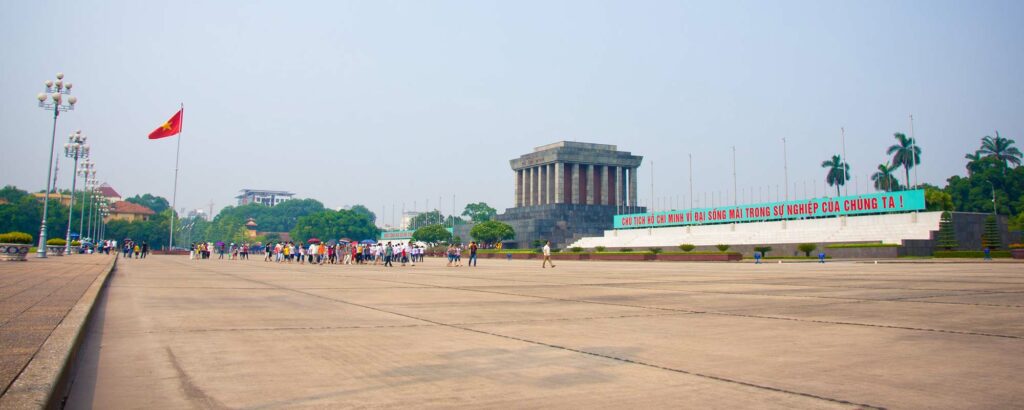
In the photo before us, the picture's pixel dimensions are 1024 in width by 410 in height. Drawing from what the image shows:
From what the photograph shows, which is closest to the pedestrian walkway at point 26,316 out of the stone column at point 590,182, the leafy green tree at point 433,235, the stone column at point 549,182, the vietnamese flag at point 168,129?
the vietnamese flag at point 168,129

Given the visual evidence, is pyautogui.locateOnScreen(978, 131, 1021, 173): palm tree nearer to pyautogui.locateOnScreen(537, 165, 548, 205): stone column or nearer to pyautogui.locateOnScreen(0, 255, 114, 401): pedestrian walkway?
pyautogui.locateOnScreen(537, 165, 548, 205): stone column

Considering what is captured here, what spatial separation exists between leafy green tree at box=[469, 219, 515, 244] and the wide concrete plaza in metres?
88.8

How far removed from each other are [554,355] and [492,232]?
9405 cm

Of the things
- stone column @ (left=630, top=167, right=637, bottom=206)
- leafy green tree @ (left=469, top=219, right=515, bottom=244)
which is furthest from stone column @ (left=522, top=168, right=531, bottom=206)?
leafy green tree @ (left=469, top=219, right=515, bottom=244)

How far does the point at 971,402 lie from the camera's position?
4250 mm

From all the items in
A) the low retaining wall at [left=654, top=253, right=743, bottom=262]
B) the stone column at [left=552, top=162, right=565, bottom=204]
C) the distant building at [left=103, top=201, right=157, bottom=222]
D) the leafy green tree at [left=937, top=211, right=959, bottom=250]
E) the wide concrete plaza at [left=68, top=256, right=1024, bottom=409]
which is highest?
the stone column at [left=552, top=162, right=565, bottom=204]

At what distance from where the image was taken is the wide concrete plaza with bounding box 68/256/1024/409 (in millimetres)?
4520

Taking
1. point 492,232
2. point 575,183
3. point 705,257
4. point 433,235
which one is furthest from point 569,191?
point 705,257

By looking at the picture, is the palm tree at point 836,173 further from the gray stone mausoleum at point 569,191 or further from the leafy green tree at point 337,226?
the leafy green tree at point 337,226

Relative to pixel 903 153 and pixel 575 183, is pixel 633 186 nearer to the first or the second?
pixel 575 183

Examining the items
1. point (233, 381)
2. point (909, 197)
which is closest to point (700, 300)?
point (233, 381)

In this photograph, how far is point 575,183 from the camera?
385ft

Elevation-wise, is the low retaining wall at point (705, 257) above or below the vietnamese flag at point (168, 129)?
below

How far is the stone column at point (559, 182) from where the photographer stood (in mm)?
114938
